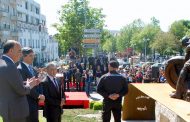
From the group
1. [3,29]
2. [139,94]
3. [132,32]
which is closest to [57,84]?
[139,94]

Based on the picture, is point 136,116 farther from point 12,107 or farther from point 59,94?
point 12,107

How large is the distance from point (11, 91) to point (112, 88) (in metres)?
3.13

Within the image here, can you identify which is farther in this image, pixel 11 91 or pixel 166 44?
pixel 166 44

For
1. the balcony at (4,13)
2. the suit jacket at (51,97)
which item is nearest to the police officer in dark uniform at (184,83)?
the suit jacket at (51,97)

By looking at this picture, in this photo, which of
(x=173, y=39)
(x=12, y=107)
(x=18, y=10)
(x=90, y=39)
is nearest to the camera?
(x=12, y=107)

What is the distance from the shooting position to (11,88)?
19.3ft

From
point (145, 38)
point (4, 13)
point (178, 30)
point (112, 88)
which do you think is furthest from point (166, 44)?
point (112, 88)

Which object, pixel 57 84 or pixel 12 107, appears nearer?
pixel 12 107

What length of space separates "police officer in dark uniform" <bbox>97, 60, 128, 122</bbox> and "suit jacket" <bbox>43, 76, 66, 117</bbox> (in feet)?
2.87

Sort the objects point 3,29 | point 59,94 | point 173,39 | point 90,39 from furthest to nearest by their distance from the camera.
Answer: point 173,39 → point 3,29 → point 90,39 → point 59,94

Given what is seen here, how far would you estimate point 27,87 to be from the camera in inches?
234

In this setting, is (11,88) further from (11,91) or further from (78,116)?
(78,116)

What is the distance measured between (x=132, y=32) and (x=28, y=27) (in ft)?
83.6

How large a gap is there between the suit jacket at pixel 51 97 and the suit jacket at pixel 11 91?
228 cm
